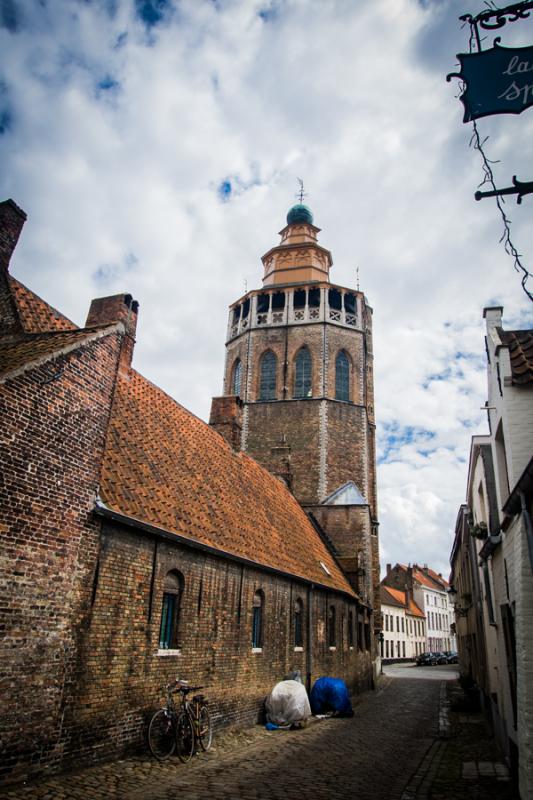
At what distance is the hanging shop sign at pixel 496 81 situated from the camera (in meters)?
4.62

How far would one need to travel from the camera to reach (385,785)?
28.4 feet

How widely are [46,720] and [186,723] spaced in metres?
3.35

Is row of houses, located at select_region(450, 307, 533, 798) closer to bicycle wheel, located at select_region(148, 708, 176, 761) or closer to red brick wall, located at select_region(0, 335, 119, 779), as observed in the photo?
bicycle wheel, located at select_region(148, 708, 176, 761)

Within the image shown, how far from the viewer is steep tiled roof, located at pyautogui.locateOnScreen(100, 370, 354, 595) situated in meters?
11.0

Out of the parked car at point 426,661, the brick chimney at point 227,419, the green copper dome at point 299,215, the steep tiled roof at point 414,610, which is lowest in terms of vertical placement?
the parked car at point 426,661

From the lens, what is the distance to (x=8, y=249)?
10906mm

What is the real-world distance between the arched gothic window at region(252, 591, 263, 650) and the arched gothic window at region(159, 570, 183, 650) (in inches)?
153

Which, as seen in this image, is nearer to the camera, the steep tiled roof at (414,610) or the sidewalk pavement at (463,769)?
the sidewalk pavement at (463,769)

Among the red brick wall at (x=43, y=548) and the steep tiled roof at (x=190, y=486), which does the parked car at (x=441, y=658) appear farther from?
the red brick wall at (x=43, y=548)

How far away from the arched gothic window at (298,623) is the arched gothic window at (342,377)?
1650 cm

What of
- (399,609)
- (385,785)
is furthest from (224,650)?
(399,609)

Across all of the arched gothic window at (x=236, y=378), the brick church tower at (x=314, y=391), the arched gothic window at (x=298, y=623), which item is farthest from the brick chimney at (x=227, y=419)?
the arched gothic window at (x=236, y=378)

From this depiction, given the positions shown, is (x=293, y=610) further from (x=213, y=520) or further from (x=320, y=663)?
(x=213, y=520)

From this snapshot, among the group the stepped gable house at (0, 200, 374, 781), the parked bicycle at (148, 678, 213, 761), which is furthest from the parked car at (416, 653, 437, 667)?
the parked bicycle at (148, 678, 213, 761)
